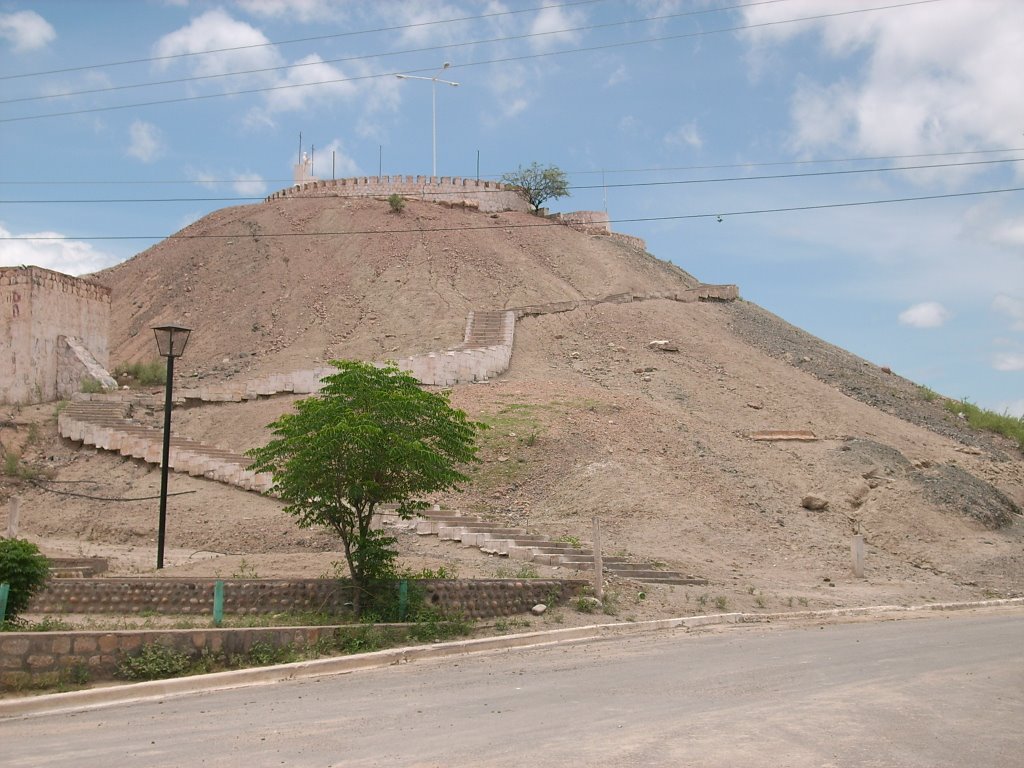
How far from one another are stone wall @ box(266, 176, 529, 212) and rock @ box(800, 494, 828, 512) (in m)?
34.5

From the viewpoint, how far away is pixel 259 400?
3162 cm

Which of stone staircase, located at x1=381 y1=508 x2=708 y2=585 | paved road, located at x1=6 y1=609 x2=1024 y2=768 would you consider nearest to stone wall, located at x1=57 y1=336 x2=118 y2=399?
stone staircase, located at x1=381 y1=508 x2=708 y2=585

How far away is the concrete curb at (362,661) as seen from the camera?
32.1ft

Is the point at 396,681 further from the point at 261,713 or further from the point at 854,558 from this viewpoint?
the point at 854,558

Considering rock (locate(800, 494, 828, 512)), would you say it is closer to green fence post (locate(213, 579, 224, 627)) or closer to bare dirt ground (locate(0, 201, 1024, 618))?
bare dirt ground (locate(0, 201, 1024, 618))

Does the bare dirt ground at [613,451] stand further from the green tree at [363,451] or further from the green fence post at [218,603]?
the green fence post at [218,603]

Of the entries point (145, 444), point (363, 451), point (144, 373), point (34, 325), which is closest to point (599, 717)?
point (363, 451)

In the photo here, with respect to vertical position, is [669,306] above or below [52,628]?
above

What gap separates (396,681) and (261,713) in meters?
2.05

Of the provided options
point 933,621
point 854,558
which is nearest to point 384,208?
point 854,558

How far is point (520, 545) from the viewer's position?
19297mm

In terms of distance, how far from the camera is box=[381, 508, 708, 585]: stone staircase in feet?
60.4

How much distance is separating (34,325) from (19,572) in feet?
69.1

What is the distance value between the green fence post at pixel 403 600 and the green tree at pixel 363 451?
1.37ft
